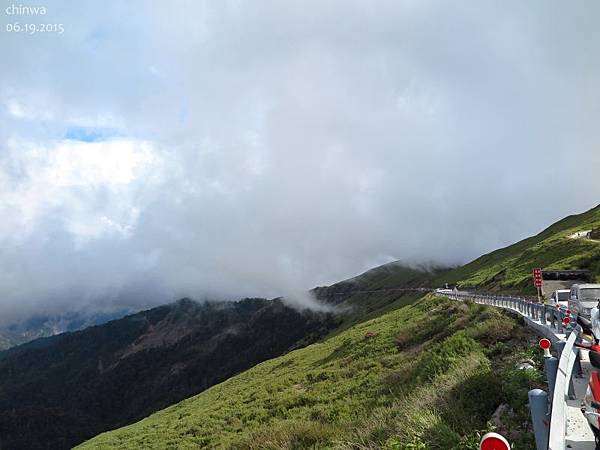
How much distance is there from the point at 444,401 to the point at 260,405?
56.1 feet

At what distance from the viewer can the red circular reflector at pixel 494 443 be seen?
3688 mm

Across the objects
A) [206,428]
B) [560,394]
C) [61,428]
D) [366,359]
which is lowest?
[61,428]

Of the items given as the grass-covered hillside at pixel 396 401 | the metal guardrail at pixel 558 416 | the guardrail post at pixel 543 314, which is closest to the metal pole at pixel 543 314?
the guardrail post at pixel 543 314

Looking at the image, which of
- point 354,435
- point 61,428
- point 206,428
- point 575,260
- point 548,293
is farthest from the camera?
point 61,428

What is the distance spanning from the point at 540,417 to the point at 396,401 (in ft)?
24.8

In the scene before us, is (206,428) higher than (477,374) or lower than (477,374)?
lower

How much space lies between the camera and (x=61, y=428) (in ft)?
616

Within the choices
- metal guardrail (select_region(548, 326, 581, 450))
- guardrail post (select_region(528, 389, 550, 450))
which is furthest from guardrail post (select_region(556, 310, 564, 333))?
guardrail post (select_region(528, 389, 550, 450))

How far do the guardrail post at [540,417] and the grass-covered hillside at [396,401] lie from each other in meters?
1.56

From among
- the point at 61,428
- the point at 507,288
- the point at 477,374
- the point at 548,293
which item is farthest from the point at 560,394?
the point at 61,428

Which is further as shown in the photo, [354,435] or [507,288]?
[507,288]

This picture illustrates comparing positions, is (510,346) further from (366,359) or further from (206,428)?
(206,428)

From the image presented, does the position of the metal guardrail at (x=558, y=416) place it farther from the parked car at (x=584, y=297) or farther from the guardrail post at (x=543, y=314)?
the parked car at (x=584, y=297)

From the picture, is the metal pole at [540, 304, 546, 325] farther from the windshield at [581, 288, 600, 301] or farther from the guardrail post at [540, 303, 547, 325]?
the windshield at [581, 288, 600, 301]
